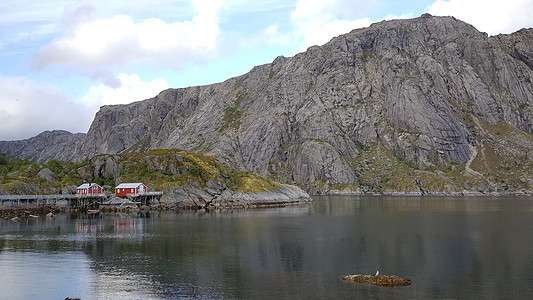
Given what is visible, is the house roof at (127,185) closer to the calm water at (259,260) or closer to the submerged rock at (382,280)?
the calm water at (259,260)

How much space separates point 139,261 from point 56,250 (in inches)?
733

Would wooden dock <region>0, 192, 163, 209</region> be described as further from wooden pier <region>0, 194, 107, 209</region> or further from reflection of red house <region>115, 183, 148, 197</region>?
reflection of red house <region>115, 183, 148, 197</region>

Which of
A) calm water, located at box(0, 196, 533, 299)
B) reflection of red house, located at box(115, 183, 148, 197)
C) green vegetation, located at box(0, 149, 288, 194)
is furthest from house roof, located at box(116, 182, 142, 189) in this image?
calm water, located at box(0, 196, 533, 299)

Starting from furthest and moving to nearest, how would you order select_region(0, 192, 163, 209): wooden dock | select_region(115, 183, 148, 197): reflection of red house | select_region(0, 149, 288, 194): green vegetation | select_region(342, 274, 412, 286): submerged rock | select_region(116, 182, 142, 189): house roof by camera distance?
1. select_region(0, 149, 288, 194): green vegetation
2. select_region(116, 182, 142, 189): house roof
3. select_region(115, 183, 148, 197): reflection of red house
4. select_region(0, 192, 163, 209): wooden dock
5. select_region(342, 274, 412, 286): submerged rock

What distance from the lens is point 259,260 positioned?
213ft

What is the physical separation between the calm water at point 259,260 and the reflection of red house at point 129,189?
4906 cm

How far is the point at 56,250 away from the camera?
241ft

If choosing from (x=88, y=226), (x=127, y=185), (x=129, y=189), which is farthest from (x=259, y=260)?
(x=127, y=185)

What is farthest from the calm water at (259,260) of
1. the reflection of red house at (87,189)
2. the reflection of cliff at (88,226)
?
the reflection of red house at (87,189)

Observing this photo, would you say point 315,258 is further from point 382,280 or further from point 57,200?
point 57,200

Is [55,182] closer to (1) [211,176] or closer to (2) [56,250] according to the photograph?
(1) [211,176]

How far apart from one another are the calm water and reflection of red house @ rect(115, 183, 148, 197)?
161ft

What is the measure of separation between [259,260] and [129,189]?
107 m

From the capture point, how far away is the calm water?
1882 inches
